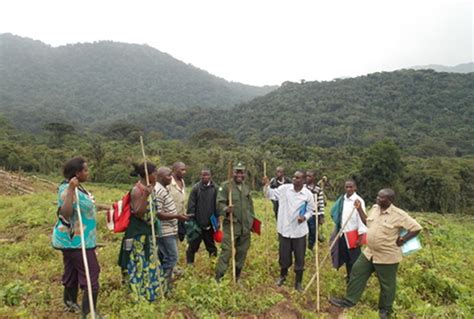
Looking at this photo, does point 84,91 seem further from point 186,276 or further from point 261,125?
point 186,276

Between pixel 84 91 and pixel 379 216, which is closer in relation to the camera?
pixel 379 216

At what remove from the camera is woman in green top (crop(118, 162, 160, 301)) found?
12.8 ft

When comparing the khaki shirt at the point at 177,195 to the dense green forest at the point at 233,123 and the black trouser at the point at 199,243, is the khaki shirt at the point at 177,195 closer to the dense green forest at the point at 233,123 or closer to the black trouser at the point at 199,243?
the black trouser at the point at 199,243

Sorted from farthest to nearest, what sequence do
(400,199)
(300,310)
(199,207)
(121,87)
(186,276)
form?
1. (121,87)
2. (400,199)
3. (199,207)
4. (186,276)
5. (300,310)

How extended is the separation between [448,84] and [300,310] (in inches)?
3410

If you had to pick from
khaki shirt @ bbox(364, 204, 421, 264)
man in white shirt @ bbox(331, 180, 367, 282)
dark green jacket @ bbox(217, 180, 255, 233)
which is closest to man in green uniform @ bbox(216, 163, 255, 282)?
dark green jacket @ bbox(217, 180, 255, 233)

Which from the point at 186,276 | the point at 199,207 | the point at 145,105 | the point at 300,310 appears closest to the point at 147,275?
the point at 186,276

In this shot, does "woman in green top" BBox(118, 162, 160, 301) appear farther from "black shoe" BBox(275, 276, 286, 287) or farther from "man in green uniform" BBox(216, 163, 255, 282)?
"black shoe" BBox(275, 276, 286, 287)

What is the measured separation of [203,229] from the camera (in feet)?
→ 18.3

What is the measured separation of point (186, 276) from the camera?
5.07 meters

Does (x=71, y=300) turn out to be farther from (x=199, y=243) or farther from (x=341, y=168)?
(x=341, y=168)

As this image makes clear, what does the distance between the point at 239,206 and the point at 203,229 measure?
38.2 inches

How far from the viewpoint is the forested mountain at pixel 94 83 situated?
95062mm

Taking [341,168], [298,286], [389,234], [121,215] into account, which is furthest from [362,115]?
[121,215]
